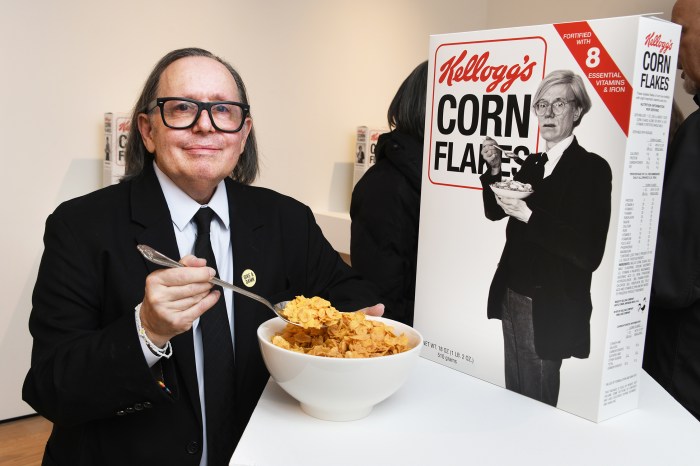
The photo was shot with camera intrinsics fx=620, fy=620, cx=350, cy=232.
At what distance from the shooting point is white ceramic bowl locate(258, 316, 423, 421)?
797mm

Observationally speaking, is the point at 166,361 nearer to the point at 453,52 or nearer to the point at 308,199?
the point at 453,52

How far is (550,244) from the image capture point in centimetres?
89

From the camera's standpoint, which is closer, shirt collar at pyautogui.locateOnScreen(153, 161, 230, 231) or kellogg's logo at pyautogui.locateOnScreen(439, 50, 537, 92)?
kellogg's logo at pyautogui.locateOnScreen(439, 50, 537, 92)

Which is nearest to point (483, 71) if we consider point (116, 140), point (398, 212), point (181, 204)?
point (181, 204)

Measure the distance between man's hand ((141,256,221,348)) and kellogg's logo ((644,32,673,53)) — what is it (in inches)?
25.5

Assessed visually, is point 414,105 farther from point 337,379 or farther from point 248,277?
point 337,379

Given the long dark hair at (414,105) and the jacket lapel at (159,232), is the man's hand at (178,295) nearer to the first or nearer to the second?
the jacket lapel at (159,232)

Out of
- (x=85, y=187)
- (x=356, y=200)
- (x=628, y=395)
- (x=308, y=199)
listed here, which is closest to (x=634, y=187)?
(x=628, y=395)

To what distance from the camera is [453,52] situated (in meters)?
1.01

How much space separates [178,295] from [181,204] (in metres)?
0.39

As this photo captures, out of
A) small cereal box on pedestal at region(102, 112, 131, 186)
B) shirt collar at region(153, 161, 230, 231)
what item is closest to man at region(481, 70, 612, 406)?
shirt collar at region(153, 161, 230, 231)

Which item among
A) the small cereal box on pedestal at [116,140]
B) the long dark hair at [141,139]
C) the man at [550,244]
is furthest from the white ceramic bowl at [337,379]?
the small cereal box on pedestal at [116,140]

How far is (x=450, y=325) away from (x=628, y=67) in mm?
480

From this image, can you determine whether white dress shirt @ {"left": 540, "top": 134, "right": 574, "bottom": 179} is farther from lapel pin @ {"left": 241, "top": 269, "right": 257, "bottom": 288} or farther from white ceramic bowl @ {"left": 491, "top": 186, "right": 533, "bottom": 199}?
lapel pin @ {"left": 241, "top": 269, "right": 257, "bottom": 288}
